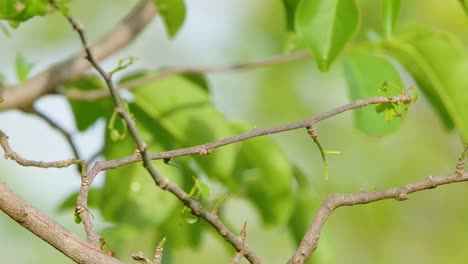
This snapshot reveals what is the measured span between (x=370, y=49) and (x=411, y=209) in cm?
215

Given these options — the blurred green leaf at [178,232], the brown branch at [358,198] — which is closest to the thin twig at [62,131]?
the blurred green leaf at [178,232]

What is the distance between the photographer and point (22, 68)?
162cm

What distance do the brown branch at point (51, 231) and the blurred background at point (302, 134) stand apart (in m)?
2.12

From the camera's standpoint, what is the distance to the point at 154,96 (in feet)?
5.53

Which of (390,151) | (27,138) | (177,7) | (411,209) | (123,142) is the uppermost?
(177,7)

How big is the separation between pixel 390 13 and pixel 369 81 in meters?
0.19

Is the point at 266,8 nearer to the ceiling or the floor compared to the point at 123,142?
nearer to the floor

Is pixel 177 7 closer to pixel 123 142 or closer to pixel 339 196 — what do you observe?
pixel 123 142

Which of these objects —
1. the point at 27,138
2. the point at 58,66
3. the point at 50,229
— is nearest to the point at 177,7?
the point at 58,66

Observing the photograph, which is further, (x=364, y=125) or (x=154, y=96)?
(x=154, y=96)

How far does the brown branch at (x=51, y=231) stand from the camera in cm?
98

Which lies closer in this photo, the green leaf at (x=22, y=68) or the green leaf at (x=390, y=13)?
the green leaf at (x=390, y=13)

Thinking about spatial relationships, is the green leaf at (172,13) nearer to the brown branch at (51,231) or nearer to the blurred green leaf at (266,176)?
the blurred green leaf at (266,176)

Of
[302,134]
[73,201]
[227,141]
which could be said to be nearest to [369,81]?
[227,141]
